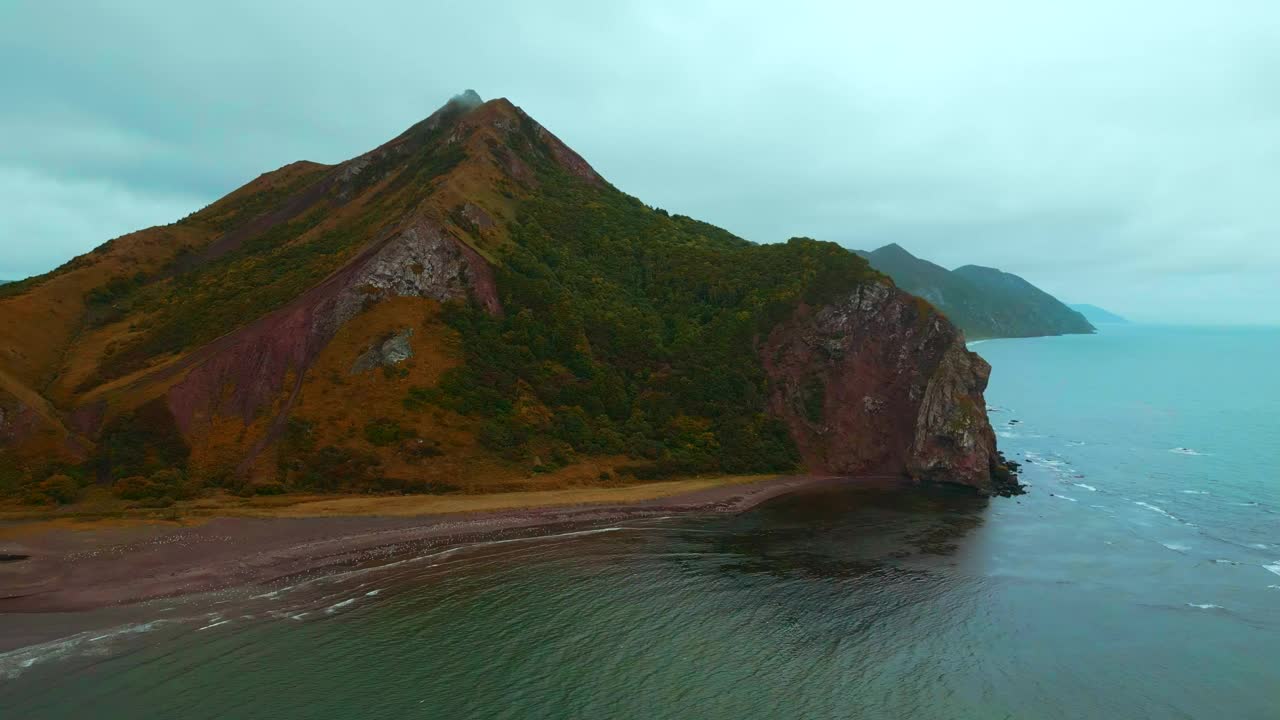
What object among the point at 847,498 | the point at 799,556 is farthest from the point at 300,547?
the point at 847,498

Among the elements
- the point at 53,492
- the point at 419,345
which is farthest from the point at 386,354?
the point at 53,492

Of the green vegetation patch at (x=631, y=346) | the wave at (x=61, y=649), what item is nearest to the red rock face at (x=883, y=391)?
the green vegetation patch at (x=631, y=346)

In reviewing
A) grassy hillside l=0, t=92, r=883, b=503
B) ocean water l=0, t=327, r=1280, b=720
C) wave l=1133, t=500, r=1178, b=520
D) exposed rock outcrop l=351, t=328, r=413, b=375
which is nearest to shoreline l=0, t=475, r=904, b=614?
ocean water l=0, t=327, r=1280, b=720

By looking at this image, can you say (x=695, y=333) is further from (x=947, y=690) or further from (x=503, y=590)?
(x=947, y=690)

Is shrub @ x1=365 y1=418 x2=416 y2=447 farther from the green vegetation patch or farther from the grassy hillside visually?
the green vegetation patch

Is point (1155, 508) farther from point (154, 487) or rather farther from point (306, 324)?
point (154, 487)

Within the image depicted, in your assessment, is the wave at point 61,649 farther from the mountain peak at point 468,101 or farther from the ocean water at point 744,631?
the mountain peak at point 468,101
